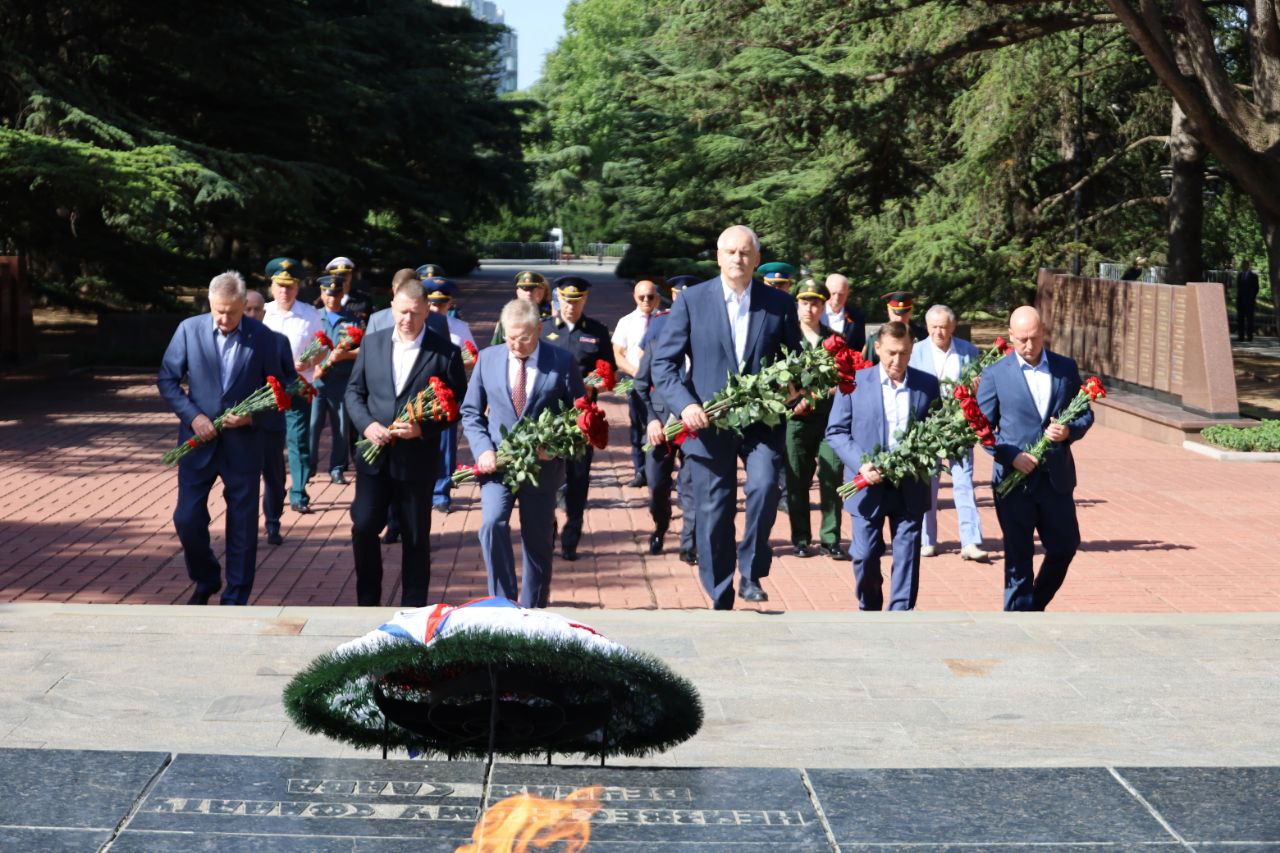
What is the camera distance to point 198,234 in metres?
31.8

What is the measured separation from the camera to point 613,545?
35.2ft

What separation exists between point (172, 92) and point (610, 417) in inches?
501

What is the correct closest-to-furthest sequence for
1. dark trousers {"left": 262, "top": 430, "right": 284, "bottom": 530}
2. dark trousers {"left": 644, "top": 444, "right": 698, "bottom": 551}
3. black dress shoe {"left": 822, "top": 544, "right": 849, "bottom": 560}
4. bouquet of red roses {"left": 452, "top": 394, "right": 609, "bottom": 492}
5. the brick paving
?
bouquet of red roses {"left": 452, "top": 394, "right": 609, "bottom": 492} < the brick paving < dark trousers {"left": 262, "top": 430, "right": 284, "bottom": 530} < dark trousers {"left": 644, "top": 444, "right": 698, "bottom": 551} < black dress shoe {"left": 822, "top": 544, "right": 849, "bottom": 560}

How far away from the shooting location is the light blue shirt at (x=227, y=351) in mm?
8406

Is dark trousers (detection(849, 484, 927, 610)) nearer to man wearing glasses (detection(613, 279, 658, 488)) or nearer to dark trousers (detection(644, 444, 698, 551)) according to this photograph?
dark trousers (detection(644, 444, 698, 551))

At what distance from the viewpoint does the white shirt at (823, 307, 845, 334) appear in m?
11.5

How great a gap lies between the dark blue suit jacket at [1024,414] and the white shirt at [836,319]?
333 centimetres

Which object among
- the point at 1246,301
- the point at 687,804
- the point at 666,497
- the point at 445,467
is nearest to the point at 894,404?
the point at 666,497

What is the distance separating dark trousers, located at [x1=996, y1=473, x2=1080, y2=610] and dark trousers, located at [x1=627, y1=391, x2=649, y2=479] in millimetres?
4478

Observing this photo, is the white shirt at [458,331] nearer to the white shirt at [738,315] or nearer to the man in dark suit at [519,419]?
the man in dark suit at [519,419]

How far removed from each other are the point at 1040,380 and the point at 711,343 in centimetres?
184

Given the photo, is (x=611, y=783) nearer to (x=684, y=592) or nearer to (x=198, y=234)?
(x=684, y=592)

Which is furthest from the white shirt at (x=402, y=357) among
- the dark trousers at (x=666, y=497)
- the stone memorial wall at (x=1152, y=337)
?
the stone memorial wall at (x=1152, y=337)

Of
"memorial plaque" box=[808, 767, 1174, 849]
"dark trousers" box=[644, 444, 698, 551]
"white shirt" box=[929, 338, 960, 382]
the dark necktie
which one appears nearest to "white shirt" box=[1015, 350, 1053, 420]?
"white shirt" box=[929, 338, 960, 382]
